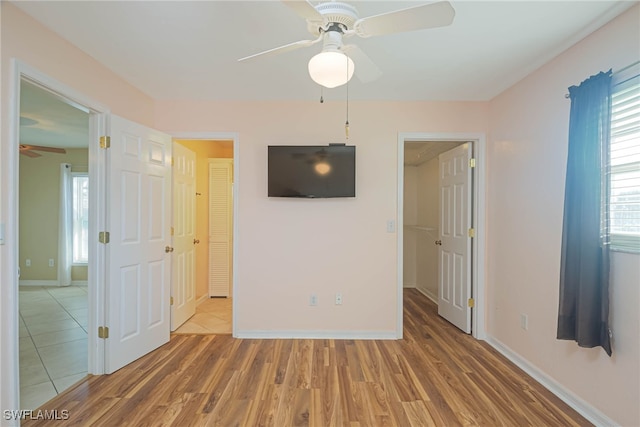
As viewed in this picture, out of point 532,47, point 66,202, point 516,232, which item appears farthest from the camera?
point 66,202

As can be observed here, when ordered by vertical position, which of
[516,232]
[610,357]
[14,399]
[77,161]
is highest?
[77,161]

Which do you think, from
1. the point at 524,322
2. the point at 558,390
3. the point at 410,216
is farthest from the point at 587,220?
the point at 410,216

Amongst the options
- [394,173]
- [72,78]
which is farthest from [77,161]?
[394,173]

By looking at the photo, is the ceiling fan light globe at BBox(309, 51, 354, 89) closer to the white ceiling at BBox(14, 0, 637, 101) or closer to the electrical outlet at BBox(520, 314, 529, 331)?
the white ceiling at BBox(14, 0, 637, 101)

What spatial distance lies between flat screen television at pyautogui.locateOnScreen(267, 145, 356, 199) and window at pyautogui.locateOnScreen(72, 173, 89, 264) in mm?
4603

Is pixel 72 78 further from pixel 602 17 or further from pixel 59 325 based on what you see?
pixel 602 17

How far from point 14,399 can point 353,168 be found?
9.62 ft

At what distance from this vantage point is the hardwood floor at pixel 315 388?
1958mm

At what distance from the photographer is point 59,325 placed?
11.5 ft

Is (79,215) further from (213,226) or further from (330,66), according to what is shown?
(330,66)

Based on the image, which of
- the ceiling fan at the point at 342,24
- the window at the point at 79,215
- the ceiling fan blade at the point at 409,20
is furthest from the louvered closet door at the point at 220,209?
the ceiling fan blade at the point at 409,20

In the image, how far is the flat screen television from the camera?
10.2 ft

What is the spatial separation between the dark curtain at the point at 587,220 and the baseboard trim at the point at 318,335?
1.60 m

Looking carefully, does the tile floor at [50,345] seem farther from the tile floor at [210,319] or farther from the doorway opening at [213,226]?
the doorway opening at [213,226]
